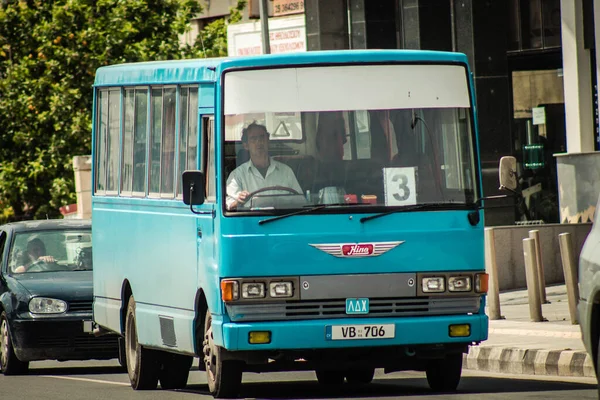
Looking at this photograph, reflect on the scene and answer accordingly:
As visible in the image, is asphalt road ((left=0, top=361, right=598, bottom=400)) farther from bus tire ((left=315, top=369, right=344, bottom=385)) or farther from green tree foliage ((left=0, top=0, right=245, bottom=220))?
green tree foliage ((left=0, top=0, right=245, bottom=220))

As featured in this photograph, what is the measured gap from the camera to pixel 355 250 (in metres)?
11.5

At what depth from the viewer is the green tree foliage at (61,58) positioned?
1312 inches

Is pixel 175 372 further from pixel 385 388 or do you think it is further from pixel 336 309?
pixel 336 309

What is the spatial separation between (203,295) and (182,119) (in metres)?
1.57

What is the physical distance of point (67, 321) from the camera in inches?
637

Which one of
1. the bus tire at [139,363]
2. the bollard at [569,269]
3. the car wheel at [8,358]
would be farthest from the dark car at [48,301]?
the bollard at [569,269]

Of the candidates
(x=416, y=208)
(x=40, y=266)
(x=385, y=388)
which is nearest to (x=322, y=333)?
(x=416, y=208)

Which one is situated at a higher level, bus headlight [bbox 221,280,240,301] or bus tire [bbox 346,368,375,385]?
bus headlight [bbox 221,280,240,301]

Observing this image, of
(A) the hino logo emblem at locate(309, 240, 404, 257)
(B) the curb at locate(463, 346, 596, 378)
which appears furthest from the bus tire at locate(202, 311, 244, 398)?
(B) the curb at locate(463, 346, 596, 378)

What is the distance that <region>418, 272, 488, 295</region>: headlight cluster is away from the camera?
1159cm

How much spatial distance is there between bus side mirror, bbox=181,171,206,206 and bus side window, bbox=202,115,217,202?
0.30 feet

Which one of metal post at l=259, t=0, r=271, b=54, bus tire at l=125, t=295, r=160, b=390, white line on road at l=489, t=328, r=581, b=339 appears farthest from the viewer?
metal post at l=259, t=0, r=271, b=54

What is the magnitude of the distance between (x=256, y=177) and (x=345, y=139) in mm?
704

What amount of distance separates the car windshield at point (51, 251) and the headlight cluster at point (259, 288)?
20.0 ft
